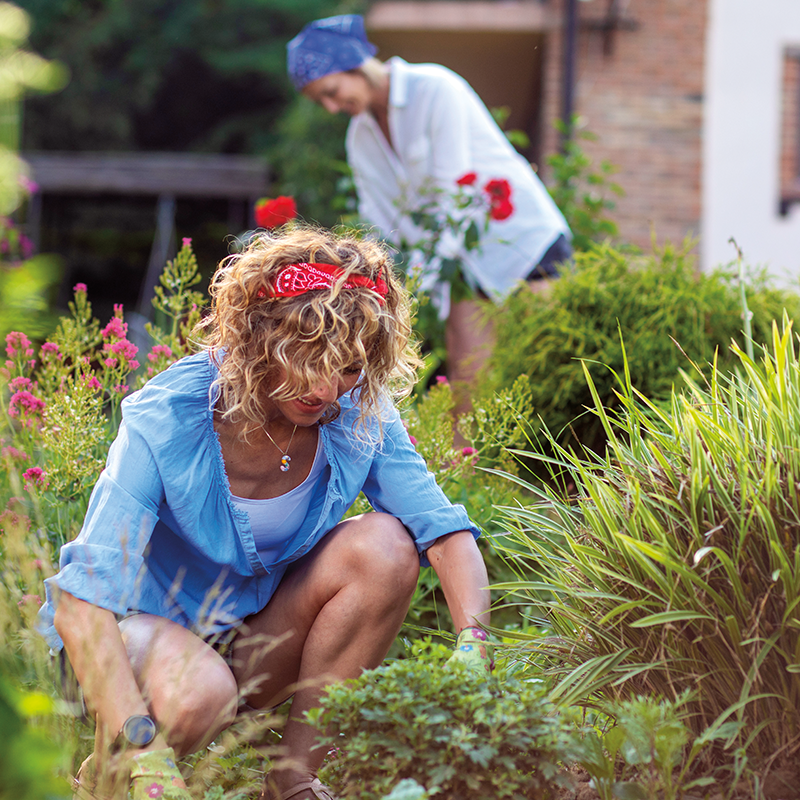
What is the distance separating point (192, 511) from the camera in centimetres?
165

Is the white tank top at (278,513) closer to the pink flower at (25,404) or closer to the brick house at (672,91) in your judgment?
the pink flower at (25,404)

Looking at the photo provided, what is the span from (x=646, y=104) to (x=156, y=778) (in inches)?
264

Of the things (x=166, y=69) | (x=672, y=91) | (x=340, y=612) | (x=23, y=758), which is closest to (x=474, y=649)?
(x=340, y=612)

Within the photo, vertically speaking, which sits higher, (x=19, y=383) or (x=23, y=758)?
(x=23, y=758)

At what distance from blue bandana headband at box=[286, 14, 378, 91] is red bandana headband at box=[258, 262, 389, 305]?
77.6 inches

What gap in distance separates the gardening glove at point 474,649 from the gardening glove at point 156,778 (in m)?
0.46

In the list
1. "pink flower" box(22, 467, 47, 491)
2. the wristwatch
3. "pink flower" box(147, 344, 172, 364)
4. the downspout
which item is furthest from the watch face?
the downspout

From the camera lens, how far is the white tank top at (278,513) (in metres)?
1.74

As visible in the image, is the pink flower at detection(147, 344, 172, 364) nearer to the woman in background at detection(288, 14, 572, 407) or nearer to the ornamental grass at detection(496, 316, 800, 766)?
the ornamental grass at detection(496, 316, 800, 766)

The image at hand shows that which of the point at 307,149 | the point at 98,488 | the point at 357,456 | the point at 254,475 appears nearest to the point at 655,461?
the point at 357,456

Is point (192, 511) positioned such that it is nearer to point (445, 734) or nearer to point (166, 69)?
point (445, 734)

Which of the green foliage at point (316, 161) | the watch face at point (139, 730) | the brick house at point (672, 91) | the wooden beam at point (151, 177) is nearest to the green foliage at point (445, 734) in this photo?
the watch face at point (139, 730)

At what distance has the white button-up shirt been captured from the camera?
11.4 feet

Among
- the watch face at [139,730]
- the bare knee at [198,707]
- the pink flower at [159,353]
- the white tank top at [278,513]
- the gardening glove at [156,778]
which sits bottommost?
the bare knee at [198,707]
